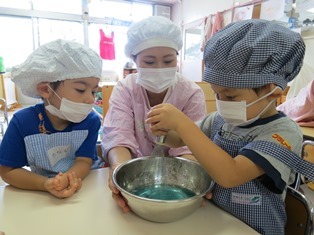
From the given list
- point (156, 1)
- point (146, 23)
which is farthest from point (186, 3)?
point (146, 23)

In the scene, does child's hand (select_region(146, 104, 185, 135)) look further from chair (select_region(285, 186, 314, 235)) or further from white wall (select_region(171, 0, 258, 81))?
white wall (select_region(171, 0, 258, 81))

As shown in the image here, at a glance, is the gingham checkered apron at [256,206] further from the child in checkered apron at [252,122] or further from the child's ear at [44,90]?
the child's ear at [44,90]

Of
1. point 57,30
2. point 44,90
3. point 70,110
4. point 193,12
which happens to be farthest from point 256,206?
point 57,30

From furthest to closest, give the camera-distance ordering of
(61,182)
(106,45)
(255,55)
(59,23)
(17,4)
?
(106,45) < (59,23) < (17,4) < (61,182) < (255,55)

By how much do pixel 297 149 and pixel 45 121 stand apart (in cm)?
79

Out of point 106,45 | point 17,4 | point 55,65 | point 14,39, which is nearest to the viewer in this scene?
point 55,65

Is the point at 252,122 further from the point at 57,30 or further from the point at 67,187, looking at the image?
the point at 57,30

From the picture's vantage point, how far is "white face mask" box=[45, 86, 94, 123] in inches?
31.7

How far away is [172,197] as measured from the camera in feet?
2.06

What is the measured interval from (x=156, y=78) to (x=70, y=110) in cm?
36

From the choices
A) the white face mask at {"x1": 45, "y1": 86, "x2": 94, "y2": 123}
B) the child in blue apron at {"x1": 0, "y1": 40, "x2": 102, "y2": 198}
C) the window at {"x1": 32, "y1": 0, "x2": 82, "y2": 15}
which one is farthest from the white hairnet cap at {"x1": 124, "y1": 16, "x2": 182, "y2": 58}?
the window at {"x1": 32, "y1": 0, "x2": 82, "y2": 15}

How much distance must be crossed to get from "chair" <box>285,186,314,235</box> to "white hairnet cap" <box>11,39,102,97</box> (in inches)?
29.3

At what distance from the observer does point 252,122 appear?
2.10 ft

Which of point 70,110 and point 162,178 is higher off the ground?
point 70,110
